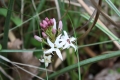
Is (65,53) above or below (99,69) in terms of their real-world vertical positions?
above

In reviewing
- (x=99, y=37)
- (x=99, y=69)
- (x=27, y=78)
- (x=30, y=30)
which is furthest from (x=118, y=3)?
(x=27, y=78)

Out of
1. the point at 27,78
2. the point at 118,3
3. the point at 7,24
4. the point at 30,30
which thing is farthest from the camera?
the point at 118,3

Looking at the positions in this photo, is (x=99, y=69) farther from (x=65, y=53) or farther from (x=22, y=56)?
(x=22, y=56)

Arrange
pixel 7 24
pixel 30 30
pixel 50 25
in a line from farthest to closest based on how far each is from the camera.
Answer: pixel 30 30, pixel 7 24, pixel 50 25

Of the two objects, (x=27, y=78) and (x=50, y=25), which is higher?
(x=50, y=25)

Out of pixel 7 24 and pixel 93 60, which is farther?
pixel 7 24

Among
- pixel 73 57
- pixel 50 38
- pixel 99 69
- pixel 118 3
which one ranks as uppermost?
pixel 118 3

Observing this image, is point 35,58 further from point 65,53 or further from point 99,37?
point 99,37

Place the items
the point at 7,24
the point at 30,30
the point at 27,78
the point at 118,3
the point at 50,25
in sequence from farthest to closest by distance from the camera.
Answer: the point at 118,3 → the point at 30,30 → the point at 27,78 → the point at 7,24 → the point at 50,25

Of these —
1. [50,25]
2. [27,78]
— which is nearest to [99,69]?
[27,78]
